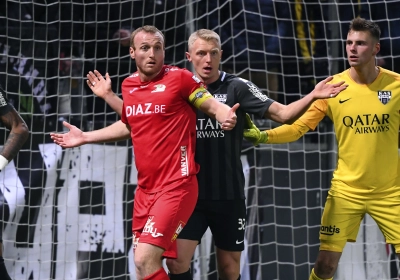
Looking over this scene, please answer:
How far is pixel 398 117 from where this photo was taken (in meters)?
6.03

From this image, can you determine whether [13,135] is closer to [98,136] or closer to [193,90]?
[98,136]

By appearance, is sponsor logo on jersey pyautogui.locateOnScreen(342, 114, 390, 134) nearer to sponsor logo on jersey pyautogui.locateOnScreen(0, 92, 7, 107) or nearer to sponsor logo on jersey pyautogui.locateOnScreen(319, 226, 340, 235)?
sponsor logo on jersey pyautogui.locateOnScreen(319, 226, 340, 235)

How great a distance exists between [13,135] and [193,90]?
1.35 meters

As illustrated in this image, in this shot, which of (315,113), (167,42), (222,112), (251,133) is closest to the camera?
(222,112)

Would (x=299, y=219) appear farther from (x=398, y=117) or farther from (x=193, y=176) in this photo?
(x=193, y=176)

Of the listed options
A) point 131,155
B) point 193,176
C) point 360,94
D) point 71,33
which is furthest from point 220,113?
point 71,33

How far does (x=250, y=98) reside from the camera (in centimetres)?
562

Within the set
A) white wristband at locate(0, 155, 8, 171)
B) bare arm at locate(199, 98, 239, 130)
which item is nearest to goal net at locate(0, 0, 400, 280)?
white wristband at locate(0, 155, 8, 171)

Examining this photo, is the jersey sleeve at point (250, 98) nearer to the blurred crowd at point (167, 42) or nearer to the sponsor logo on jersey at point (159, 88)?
the sponsor logo on jersey at point (159, 88)

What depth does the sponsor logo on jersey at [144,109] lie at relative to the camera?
Answer: 17.2ft

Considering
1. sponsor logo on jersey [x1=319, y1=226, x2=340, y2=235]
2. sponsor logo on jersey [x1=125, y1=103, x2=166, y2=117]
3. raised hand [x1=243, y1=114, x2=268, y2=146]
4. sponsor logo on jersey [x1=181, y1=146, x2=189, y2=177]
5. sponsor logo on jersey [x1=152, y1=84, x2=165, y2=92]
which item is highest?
sponsor logo on jersey [x1=152, y1=84, x2=165, y2=92]

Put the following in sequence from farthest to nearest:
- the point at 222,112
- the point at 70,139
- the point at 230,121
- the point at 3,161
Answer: the point at 70,139, the point at 3,161, the point at 222,112, the point at 230,121

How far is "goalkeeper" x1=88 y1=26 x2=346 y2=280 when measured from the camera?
18.7ft

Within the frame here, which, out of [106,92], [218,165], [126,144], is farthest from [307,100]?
[126,144]
